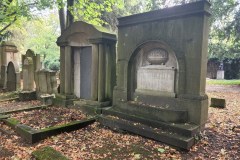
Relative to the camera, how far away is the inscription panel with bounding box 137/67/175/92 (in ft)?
16.6

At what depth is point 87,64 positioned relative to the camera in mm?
7219

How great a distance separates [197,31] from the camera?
4469 millimetres

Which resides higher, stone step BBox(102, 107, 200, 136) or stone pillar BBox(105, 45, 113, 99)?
stone pillar BBox(105, 45, 113, 99)

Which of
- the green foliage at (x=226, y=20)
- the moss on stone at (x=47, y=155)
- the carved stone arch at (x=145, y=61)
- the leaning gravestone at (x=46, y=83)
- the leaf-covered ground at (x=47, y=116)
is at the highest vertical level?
the green foliage at (x=226, y=20)

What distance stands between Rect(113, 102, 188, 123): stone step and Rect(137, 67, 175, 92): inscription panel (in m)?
0.54

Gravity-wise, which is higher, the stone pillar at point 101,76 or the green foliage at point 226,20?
the green foliage at point 226,20

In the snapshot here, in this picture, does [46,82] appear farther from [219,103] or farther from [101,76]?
[219,103]

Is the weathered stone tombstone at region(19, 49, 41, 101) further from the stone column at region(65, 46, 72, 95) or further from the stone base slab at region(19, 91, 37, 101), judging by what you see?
the stone column at region(65, 46, 72, 95)

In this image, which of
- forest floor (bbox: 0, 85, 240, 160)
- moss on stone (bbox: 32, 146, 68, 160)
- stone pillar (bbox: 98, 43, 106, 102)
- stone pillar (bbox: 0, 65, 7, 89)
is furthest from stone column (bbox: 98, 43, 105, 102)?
stone pillar (bbox: 0, 65, 7, 89)

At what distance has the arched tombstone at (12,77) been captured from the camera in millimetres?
10562

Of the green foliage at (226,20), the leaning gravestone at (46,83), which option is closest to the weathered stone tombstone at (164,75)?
the leaning gravestone at (46,83)

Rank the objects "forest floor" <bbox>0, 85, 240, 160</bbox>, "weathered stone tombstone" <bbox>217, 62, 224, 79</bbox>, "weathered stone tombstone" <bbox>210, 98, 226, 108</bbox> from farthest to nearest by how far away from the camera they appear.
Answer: "weathered stone tombstone" <bbox>217, 62, 224, 79</bbox> → "weathered stone tombstone" <bbox>210, 98, 226, 108</bbox> → "forest floor" <bbox>0, 85, 240, 160</bbox>

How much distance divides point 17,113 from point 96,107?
264 cm

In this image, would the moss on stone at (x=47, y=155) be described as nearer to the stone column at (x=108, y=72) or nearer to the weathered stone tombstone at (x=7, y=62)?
the stone column at (x=108, y=72)
